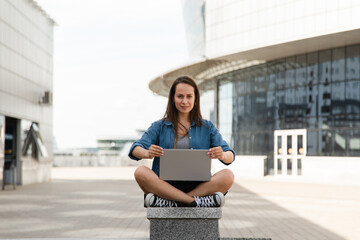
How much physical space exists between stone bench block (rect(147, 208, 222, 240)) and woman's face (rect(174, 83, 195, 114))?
41.8 inches

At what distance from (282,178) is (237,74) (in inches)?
429

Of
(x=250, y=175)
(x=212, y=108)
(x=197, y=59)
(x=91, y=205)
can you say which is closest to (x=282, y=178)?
(x=250, y=175)

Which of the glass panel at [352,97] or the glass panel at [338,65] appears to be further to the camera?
the glass panel at [338,65]

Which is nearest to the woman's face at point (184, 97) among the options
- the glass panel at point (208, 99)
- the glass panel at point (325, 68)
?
the glass panel at point (325, 68)

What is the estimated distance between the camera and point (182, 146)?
5.22 m

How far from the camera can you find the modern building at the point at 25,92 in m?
19.9

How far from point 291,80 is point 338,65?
358cm

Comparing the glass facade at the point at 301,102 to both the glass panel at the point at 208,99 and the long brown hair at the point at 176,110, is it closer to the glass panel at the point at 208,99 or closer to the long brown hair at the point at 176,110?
the glass panel at the point at 208,99

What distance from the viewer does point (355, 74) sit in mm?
27188

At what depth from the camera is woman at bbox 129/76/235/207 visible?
4.93 metres

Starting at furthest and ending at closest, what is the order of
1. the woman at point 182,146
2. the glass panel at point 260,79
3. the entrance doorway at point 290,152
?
1. the glass panel at point 260,79
2. the entrance doorway at point 290,152
3. the woman at point 182,146

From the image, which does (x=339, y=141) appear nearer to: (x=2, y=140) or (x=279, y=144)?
(x=279, y=144)

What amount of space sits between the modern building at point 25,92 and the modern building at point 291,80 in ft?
37.4

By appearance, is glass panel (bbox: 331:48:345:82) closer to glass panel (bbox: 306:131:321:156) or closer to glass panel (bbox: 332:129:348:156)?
glass panel (bbox: 332:129:348:156)
